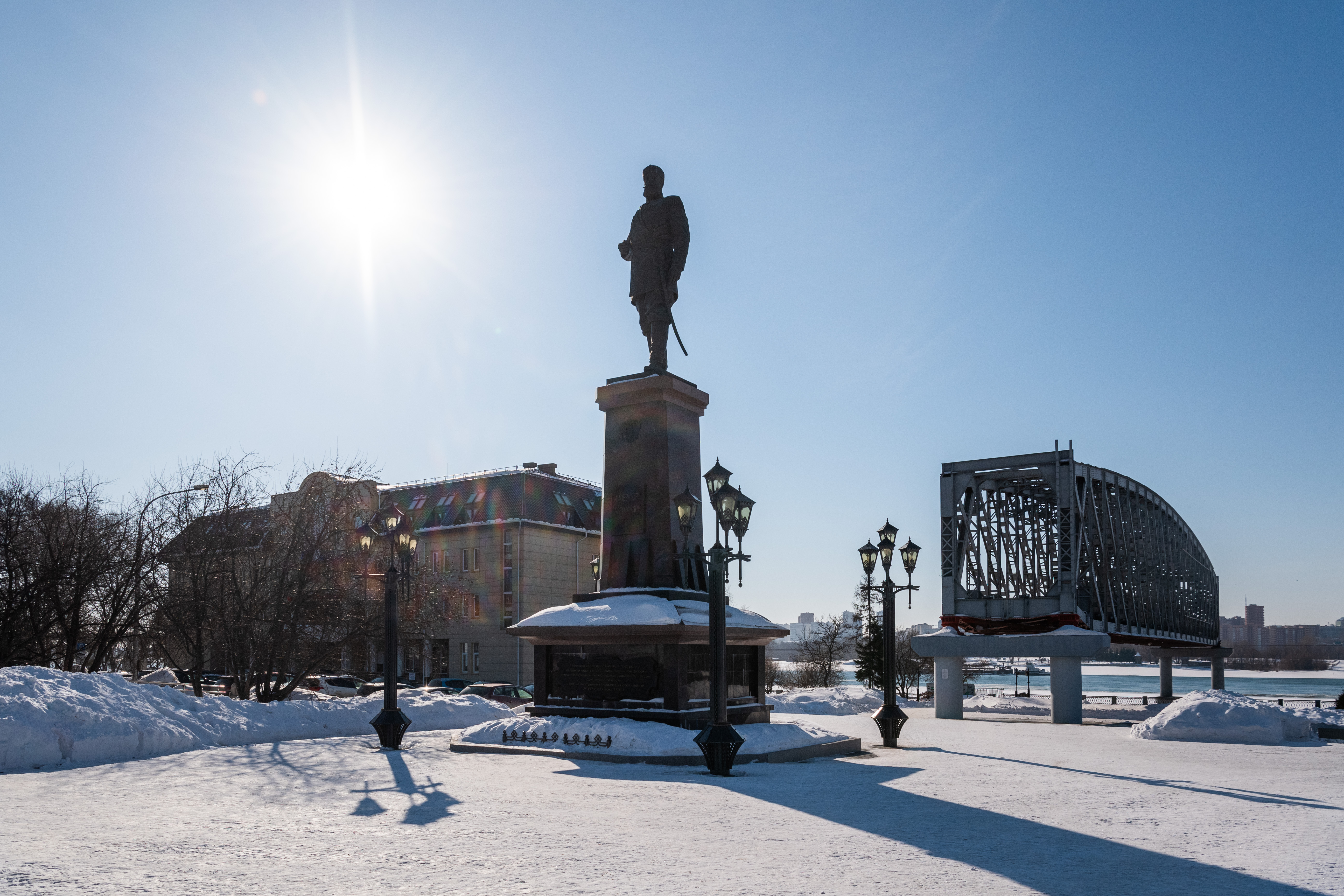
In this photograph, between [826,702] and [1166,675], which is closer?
[826,702]

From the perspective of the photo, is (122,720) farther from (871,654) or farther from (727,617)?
(871,654)

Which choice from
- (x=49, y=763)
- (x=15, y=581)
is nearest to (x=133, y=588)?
(x=15, y=581)

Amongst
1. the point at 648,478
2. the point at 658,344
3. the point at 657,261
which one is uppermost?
the point at 657,261

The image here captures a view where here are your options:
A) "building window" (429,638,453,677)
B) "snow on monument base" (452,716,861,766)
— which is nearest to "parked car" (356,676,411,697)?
"building window" (429,638,453,677)

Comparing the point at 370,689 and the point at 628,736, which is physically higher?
the point at 628,736

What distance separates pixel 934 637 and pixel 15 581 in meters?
27.8

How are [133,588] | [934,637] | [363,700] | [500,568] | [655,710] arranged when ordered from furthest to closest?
[500,568]
[934,637]
[133,588]
[363,700]
[655,710]

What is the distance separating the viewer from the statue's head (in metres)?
20.7

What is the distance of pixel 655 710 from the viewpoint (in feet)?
Answer: 53.8

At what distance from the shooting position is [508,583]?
167ft

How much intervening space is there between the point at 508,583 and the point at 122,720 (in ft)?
118

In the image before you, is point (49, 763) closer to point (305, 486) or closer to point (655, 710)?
point (655, 710)

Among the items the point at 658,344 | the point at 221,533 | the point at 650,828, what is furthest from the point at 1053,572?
the point at 650,828

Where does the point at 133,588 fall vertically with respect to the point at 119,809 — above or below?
above
